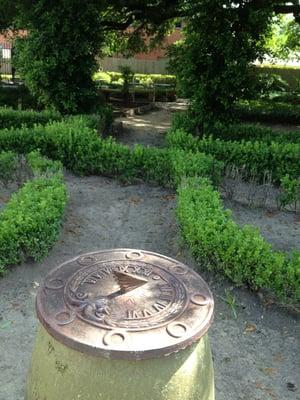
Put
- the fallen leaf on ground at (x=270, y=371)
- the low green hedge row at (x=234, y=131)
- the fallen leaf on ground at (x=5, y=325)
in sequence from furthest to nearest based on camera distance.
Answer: the low green hedge row at (x=234, y=131) < the fallen leaf on ground at (x=5, y=325) < the fallen leaf on ground at (x=270, y=371)

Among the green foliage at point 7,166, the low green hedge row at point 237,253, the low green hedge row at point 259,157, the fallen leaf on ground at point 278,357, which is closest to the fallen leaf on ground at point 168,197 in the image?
the low green hedge row at point 259,157

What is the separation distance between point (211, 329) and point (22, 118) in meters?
9.04

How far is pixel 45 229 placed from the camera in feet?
17.8

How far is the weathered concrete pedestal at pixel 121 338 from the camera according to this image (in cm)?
227

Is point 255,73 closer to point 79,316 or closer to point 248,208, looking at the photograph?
point 248,208

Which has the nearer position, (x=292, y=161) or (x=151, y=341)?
(x=151, y=341)

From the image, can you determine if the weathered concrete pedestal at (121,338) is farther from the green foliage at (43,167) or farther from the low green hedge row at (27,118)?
the low green hedge row at (27,118)

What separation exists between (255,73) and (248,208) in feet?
21.8

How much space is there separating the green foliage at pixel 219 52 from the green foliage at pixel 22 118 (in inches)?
154

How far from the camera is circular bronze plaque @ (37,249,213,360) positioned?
7.45ft

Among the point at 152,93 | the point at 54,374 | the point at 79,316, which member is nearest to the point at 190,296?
the point at 79,316

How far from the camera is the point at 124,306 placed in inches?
99.4

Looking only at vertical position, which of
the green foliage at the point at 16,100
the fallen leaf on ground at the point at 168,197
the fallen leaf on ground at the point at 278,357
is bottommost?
the fallen leaf on ground at the point at 278,357

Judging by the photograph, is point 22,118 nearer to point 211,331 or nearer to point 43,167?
point 43,167
